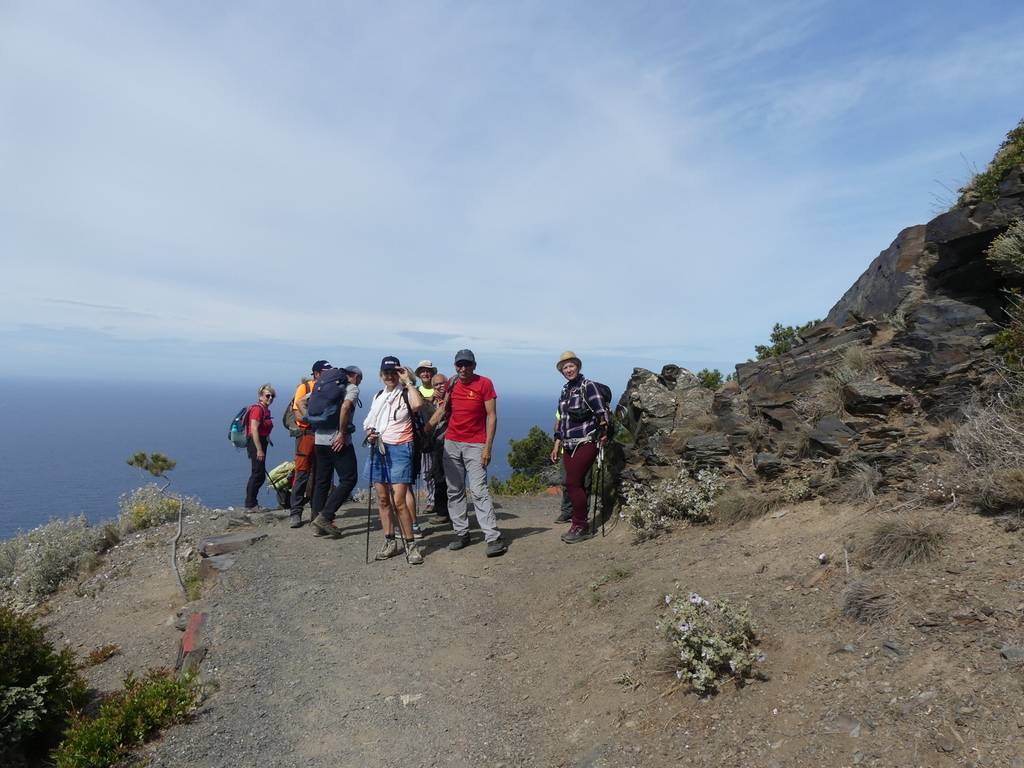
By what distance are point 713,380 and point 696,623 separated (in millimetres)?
9231

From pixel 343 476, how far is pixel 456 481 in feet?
6.53

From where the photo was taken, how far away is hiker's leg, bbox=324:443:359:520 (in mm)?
9719

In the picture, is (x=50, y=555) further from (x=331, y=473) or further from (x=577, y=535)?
(x=577, y=535)

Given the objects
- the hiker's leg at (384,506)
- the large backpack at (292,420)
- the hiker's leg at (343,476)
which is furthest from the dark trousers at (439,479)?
the large backpack at (292,420)

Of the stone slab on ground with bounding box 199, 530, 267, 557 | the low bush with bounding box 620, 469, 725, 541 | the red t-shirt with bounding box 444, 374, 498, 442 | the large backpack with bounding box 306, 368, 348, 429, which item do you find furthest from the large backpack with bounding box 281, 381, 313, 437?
the low bush with bounding box 620, 469, 725, 541

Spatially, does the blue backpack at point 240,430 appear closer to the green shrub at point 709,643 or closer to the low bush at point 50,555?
the low bush at point 50,555

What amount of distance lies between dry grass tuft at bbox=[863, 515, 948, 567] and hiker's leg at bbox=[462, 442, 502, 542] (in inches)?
191

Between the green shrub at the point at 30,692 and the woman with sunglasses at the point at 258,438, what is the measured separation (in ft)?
17.2

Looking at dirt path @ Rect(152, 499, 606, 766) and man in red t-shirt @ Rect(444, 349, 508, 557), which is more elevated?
man in red t-shirt @ Rect(444, 349, 508, 557)

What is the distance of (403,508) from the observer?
28.0ft

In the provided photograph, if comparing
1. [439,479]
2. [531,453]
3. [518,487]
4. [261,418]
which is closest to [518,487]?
[518,487]

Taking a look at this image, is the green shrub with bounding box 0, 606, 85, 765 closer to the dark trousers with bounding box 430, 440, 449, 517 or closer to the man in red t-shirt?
the man in red t-shirt

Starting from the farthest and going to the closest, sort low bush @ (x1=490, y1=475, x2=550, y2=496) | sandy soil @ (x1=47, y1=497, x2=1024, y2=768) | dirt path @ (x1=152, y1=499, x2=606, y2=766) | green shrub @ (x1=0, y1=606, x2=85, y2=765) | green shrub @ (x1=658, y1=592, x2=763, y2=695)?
low bush @ (x1=490, y1=475, x2=550, y2=496), green shrub @ (x1=0, y1=606, x2=85, y2=765), dirt path @ (x1=152, y1=499, x2=606, y2=766), green shrub @ (x1=658, y1=592, x2=763, y2=695), sandy soil @ (x1=47, y1=497, x2=1024, y2=768)

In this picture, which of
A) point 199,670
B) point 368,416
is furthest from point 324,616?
point 368,416
